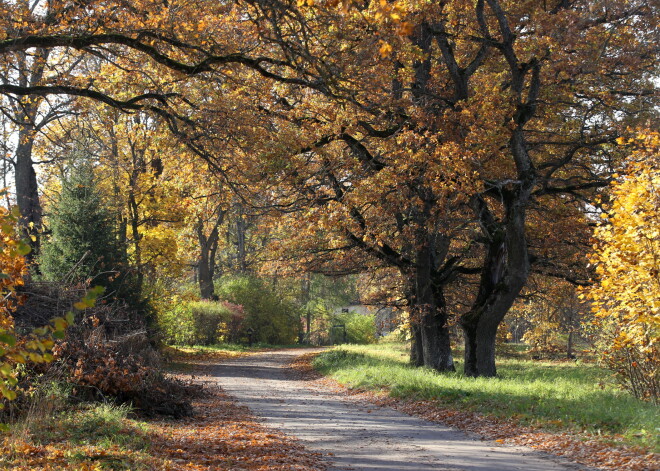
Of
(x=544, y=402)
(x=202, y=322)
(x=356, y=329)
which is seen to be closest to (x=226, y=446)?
(x=544, y=402)

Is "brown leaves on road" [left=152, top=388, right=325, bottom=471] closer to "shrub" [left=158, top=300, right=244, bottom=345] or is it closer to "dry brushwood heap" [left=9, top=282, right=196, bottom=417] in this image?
"dry brushwood heap" [left=9, top=282, right=196, bottom=417]

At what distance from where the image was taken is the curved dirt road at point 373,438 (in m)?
7.57

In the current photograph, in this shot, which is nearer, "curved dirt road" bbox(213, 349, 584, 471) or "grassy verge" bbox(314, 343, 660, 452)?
"curved dirt road" bbox(213, 349, 584, 471)

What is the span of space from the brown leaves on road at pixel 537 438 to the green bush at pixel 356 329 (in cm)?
3731

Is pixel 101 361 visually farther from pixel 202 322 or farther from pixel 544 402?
pixel 202 322

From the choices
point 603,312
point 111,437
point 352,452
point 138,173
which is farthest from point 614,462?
point 138,173

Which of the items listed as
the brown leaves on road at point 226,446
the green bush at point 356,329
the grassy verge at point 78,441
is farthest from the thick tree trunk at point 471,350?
the green bush at point 356,329

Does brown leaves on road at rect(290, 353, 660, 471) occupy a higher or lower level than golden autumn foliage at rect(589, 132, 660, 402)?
lower

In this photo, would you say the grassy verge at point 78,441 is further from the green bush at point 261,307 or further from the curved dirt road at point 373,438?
the green bush at point 261,307

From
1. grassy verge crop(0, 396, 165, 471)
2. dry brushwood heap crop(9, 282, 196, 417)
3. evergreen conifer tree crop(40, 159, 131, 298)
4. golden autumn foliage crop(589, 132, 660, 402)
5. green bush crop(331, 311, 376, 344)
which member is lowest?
green bush crop(331, 311, 376, 344)

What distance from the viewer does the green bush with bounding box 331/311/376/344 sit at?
5200 cm

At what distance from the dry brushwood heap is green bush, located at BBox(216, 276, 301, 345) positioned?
3070cm

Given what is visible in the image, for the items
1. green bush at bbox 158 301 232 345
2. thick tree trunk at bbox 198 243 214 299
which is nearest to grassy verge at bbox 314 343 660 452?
green bush at bbox 158 301 232 345

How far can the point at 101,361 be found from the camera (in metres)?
10.7
